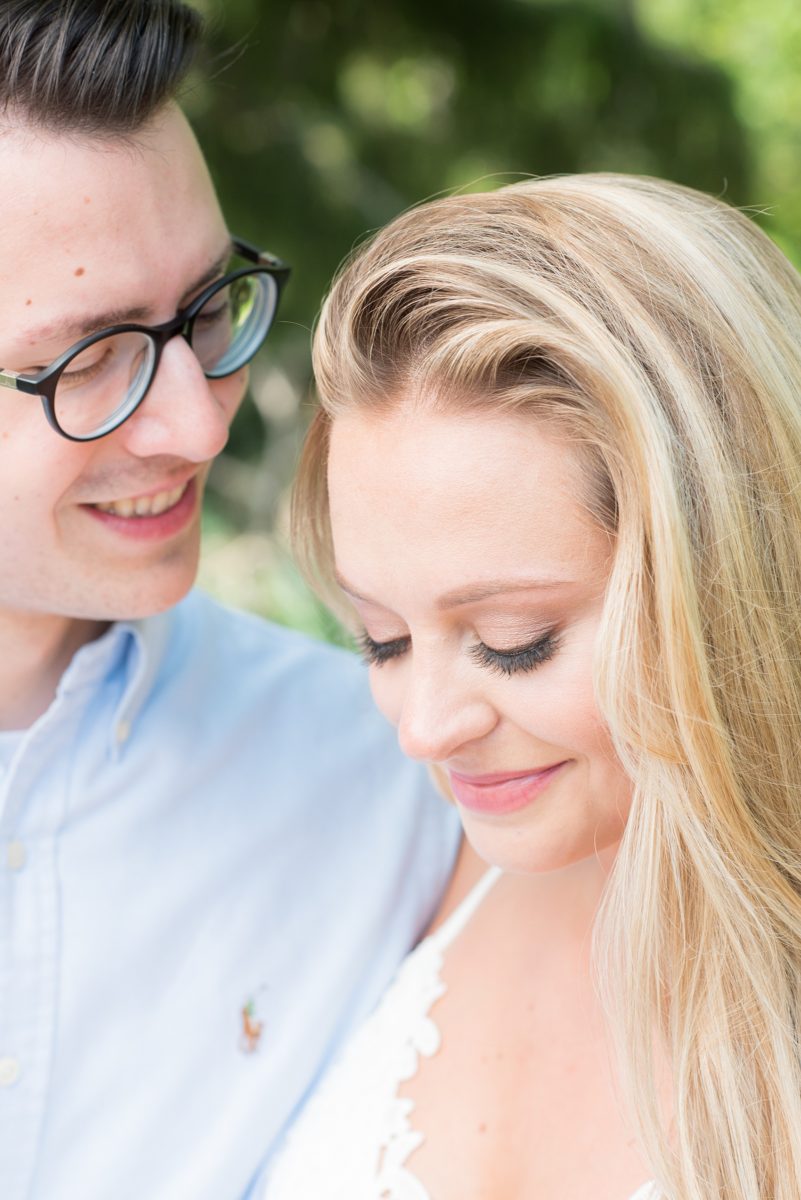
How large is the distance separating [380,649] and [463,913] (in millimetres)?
654

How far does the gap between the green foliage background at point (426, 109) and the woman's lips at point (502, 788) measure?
7.99ft

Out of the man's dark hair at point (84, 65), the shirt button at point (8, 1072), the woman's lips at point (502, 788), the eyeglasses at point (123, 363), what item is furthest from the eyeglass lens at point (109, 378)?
the shirt button at point (8, 1072)

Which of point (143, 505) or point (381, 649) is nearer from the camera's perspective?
point (381, 649)

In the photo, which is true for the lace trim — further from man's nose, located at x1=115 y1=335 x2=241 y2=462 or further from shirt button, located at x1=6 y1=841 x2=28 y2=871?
man's nose, located at x1=115 y1=335 x2=241 y2=462

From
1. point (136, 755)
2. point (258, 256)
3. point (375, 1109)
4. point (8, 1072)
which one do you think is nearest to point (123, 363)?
point (258, 256)

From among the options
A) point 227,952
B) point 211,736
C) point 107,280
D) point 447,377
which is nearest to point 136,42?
point 107,280

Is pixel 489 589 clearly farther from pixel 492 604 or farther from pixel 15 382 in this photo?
pixel 15 382

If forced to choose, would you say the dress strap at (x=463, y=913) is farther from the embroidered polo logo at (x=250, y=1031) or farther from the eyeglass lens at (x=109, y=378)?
the eyeglass lens at (x=109, y=378)

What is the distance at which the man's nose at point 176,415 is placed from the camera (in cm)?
219

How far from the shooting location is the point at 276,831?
246 cm

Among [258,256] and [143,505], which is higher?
[258,256]

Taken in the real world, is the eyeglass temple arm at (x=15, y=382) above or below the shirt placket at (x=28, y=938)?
above

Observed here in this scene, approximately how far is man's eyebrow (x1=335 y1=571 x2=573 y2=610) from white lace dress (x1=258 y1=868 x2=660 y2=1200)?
2.78 ft

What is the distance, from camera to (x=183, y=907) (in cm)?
232
